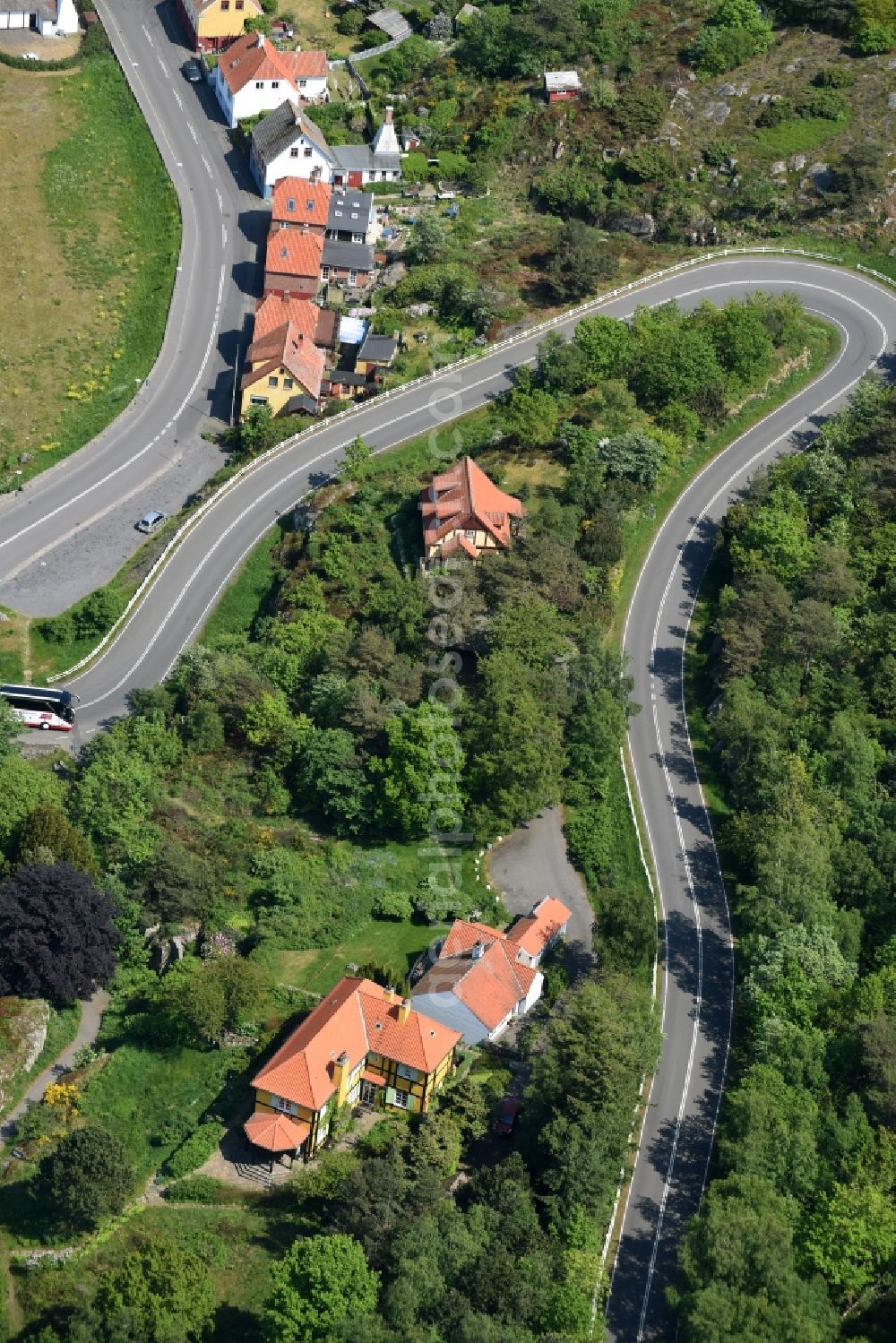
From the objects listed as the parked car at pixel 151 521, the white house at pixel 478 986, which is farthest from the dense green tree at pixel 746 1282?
the parked car at pixel 151 521

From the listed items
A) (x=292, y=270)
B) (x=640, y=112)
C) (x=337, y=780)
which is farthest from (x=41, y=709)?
(x=640, y=112)

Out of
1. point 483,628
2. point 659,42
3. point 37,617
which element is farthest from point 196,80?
point 483,628

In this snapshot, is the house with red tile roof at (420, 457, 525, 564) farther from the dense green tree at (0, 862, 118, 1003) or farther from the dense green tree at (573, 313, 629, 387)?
the dense green tree at (0, 862, 118, 1003)

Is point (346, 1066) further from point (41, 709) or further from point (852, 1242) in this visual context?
point (41, 709)

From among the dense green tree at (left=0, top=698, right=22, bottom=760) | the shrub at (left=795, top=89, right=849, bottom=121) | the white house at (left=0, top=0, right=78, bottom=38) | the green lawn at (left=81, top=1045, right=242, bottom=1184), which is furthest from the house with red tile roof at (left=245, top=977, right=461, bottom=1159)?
the white house at (left=0, top=0, right=78, bottom=38)

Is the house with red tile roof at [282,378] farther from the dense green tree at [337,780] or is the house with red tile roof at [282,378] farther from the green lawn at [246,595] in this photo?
the dense green tree at [337,780]

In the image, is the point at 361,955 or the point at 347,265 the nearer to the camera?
the point at 361,955
